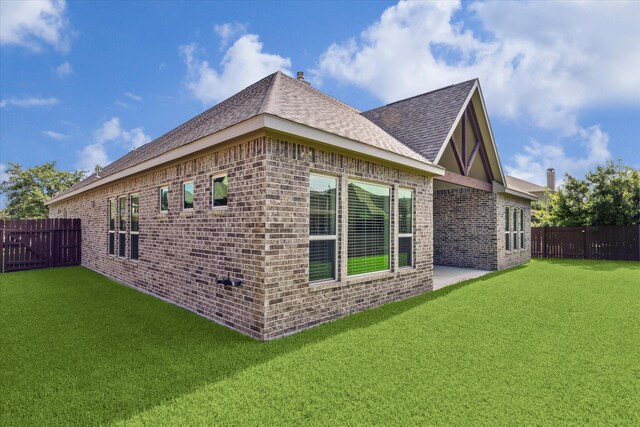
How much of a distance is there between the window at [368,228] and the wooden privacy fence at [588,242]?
644 inches

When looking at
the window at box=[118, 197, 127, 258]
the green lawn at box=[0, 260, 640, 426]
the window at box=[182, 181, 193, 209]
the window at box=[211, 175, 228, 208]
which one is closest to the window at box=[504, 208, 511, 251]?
the green lawn at box=[0, 260, 640, 426]

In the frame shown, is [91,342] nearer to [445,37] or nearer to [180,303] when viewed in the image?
[180,303]

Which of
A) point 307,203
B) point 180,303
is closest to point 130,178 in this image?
point 180,303

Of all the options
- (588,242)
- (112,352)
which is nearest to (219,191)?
(112,352)

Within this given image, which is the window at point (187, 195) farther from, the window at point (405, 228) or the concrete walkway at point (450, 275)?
the concrete walkway at point (450, 275)

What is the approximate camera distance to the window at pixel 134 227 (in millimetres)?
8747

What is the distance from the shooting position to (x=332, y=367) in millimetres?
3906

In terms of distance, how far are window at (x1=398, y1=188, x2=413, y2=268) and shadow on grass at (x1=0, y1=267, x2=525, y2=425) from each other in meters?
0.98

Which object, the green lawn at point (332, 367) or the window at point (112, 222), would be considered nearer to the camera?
the green lawn at point (332, 367)

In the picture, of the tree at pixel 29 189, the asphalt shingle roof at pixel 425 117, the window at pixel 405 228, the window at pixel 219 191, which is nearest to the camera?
the window at pixel 219 191

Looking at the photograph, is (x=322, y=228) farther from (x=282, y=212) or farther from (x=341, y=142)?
(x=341, y=142)

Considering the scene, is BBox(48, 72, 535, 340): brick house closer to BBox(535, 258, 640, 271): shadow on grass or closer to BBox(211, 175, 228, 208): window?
BBox(211, 175, 228, 208): window

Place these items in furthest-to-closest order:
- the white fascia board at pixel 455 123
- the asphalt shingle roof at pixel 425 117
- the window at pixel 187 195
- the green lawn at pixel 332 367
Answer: the asphalt shingle roof at pixel 425 117 → the white fascia board at pixel 455 123 → the window at pixel 187 195 → the green lawn at pixel 332 367

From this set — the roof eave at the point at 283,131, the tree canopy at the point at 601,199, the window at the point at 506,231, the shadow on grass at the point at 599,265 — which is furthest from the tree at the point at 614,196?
the roof eave at the point at 283,131
